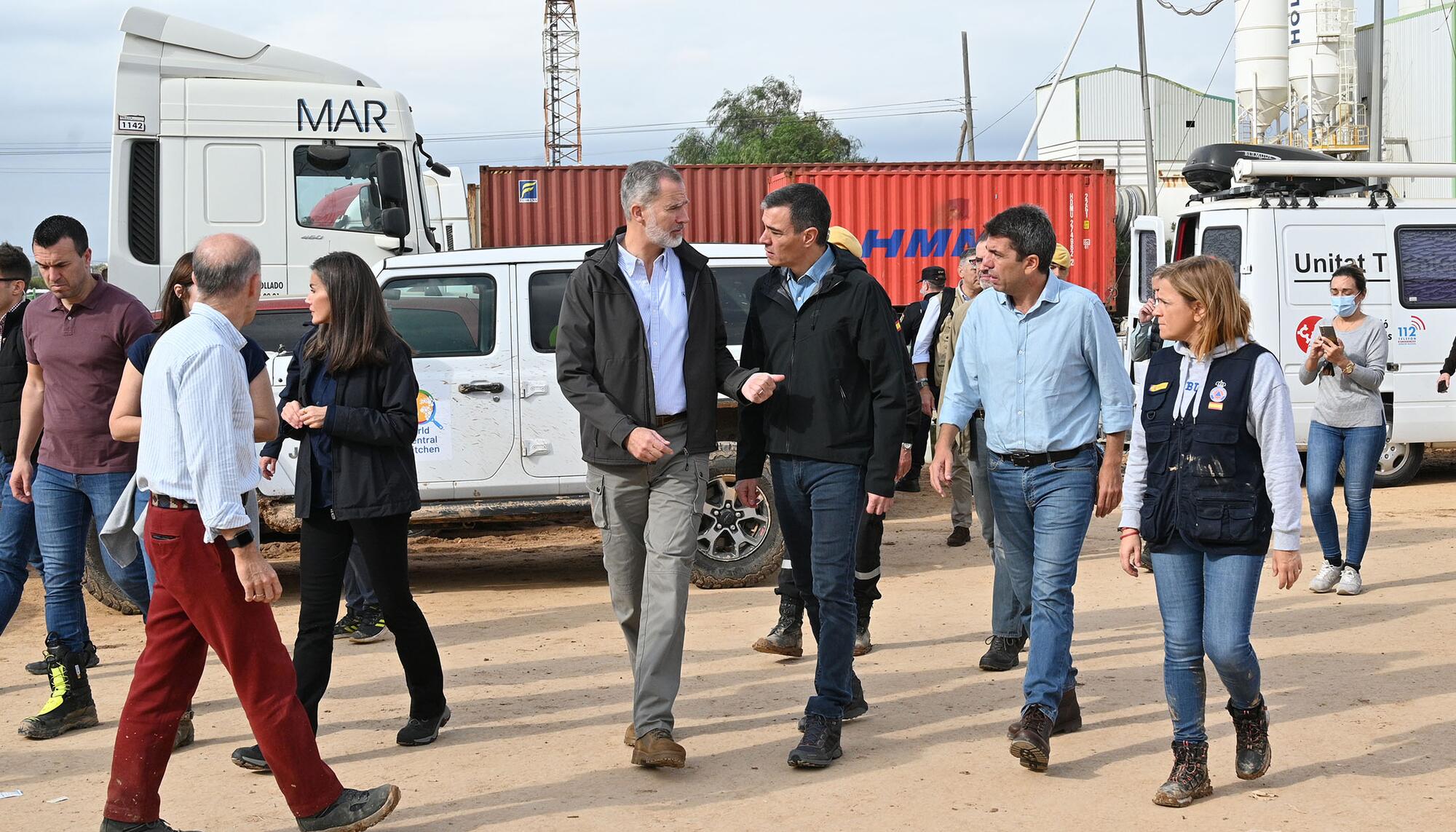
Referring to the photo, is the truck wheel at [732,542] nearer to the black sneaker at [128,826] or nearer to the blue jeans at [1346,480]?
the blue jeans at [1346,480]

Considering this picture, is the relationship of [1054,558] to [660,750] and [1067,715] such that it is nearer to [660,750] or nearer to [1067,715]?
[1067,715]

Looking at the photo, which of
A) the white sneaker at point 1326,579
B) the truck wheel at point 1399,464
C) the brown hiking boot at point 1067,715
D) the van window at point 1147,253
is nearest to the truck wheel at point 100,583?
the brown hiking boot at point 1067,715

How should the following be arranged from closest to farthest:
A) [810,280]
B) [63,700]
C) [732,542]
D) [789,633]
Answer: [810,280] < [63,700] < [789,633] < [732,542]

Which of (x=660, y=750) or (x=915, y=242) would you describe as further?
(x=915, y=242)

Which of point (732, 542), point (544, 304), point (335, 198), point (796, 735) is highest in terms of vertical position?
point (335, 198)

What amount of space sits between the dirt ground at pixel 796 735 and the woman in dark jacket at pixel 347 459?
0.52 metres

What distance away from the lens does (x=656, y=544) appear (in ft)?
15.9

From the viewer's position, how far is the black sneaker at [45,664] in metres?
5.57

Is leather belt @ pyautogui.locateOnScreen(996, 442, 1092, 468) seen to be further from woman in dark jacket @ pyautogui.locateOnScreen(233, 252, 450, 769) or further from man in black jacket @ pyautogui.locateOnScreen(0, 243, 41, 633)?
man in black jacket @ pyautogui.locateOnScreen(0, 243, 41, 633)

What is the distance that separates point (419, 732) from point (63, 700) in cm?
145

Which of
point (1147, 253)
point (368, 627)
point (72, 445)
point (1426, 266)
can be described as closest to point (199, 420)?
→ point (72, 445)

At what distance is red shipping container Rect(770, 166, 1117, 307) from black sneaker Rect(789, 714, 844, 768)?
44.3 feet

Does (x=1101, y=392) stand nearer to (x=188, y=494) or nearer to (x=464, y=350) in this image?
(x=188, y=494)

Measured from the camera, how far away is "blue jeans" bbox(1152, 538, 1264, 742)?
4.30 metres
